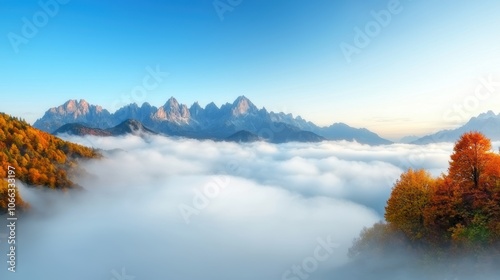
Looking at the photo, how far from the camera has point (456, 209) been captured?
44969 millimetres

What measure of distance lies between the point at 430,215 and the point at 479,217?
22.6ft

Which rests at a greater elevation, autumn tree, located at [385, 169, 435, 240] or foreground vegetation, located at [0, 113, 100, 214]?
foreground vegetation, located at [0, 113, 100, 214]

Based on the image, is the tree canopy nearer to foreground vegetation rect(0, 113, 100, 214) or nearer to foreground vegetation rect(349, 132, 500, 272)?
foreground vegetation rect(349, 132, 500, 272)

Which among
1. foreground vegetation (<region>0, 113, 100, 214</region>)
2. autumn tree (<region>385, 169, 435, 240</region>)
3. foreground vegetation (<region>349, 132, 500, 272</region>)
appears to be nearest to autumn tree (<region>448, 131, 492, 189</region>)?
foreground vegetation (<region>349, 132, 500, 272</region>)

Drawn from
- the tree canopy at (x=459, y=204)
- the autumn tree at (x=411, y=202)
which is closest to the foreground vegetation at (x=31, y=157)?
the autumn tree at (x=411, y=202)

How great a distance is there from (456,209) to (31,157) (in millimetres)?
167691

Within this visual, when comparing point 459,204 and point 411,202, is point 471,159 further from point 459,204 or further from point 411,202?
point 411,202

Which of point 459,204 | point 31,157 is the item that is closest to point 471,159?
point 459,204

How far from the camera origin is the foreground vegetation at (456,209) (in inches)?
1627

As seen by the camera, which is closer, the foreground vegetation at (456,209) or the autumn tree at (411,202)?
the foreground vegetation at (456,209)

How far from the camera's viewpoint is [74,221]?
158m

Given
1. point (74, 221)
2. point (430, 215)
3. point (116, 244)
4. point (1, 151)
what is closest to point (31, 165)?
point (1, 151)

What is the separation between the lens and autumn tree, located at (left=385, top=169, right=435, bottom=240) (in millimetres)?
50531

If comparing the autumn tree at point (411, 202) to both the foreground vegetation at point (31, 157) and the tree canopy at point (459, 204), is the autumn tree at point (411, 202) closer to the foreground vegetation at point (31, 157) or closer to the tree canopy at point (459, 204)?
the tree canopy at point (459, 204)
